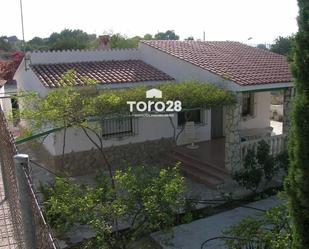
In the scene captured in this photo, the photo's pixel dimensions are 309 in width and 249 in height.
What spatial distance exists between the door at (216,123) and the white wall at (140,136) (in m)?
0.53

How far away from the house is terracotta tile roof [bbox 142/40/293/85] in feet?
0.13

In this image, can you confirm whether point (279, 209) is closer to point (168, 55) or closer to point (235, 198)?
point (235, 198)

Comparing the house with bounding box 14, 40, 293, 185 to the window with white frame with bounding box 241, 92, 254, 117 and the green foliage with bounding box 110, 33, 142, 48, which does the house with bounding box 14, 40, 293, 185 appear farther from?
the green foliage with bounding box 110, 33, 142, 48

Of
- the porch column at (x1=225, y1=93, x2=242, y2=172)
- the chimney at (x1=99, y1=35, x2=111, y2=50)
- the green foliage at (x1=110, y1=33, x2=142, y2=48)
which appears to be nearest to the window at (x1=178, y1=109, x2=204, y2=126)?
the porch column at (x1=225, y1=93, x2=242, y2=172)

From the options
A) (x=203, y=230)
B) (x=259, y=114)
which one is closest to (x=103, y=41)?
(x=259, y=114)

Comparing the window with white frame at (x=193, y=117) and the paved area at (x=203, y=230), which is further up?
the window with white frame at (x=193, y=117)

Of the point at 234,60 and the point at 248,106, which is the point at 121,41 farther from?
the point at 234,60

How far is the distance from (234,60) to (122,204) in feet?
35.3

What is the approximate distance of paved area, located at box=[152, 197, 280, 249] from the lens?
8.49 metres

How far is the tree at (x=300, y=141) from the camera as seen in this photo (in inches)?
166

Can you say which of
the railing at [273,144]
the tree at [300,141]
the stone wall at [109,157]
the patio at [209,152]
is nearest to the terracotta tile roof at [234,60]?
the railing at [273,144]

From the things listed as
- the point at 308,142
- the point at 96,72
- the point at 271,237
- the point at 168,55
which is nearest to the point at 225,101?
the point at 168,55

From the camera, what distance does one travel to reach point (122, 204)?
674 cm

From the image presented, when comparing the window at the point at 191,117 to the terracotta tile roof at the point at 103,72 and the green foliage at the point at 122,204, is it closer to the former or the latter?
the terracotta tile roof at the point at 103,72
